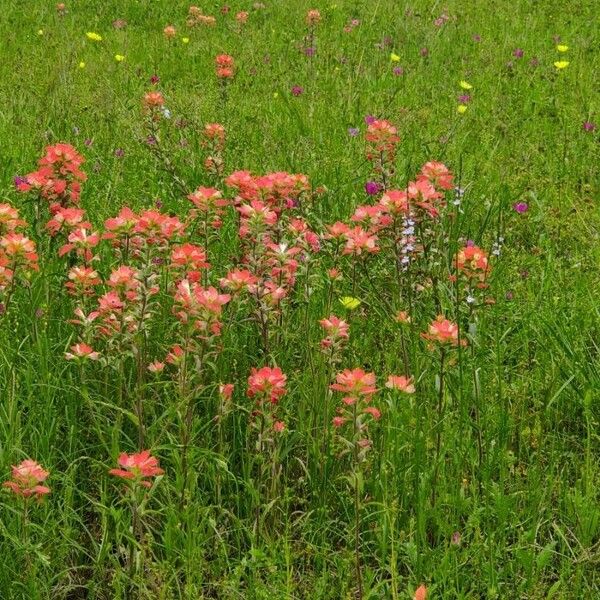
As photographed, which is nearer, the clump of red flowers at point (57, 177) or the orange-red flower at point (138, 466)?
the orange-red flower at point (138, 466)

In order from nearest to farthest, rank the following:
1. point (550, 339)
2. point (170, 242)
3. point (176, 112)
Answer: point (170, 242) < point (550, 339) < point (176, 112)

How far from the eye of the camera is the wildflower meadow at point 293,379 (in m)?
1.96

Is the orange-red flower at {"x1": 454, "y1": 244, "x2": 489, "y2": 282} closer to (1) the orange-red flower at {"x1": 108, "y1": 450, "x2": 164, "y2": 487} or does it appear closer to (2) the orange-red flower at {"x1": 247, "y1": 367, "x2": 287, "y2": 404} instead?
(2) the orange-red flower at {"x1": 247, "y1": 367, "x2": 287, "y2": 404}

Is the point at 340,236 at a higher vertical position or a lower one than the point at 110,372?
higher

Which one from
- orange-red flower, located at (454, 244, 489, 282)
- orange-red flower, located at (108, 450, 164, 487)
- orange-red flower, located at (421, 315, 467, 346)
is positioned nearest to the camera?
orange-red flower, located at (108, 450, 164, 487)

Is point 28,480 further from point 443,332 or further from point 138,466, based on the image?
point 443,332

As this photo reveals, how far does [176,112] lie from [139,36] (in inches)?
106

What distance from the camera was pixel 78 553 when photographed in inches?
82.2

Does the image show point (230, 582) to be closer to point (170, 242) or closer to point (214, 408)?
point (214, 408)

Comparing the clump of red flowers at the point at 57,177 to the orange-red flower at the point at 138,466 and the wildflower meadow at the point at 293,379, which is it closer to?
the wildflower meadow at the point at 293,379

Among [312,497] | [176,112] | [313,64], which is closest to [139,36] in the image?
[313,64]

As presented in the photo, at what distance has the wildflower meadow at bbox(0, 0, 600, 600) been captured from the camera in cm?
196

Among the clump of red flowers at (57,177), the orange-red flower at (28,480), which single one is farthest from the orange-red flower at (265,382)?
the clump of red flowers at (57,177)

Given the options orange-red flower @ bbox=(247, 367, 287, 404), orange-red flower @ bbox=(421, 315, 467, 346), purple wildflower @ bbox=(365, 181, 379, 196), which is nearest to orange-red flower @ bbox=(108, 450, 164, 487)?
orange-red flower @ bbox=(247, 367, 287, 404)
